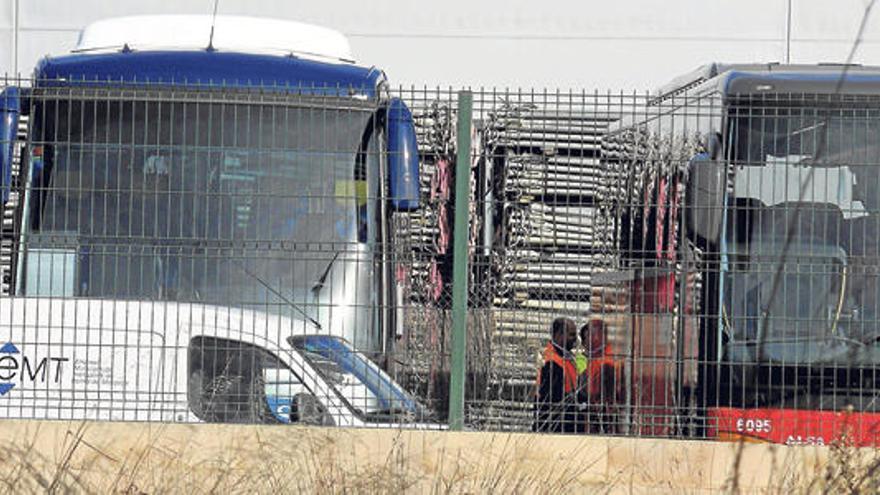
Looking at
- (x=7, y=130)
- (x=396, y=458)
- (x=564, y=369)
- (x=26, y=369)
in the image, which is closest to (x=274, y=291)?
(x=396, y=458)

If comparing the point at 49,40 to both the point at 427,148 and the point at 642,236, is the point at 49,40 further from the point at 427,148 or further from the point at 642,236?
the point at 642,236

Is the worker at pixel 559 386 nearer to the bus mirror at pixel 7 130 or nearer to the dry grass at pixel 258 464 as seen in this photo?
the dry grass at pixel 258 464

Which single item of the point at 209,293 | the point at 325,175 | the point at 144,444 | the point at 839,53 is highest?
the point at 839,53

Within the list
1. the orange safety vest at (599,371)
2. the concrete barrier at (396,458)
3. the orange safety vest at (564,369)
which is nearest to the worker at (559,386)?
the orange safety vest at (564,369)

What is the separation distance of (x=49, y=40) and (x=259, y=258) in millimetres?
10220

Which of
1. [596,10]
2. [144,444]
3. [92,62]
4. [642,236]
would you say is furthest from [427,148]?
[596,10]

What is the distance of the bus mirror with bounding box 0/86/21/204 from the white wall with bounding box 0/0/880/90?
27.4ft

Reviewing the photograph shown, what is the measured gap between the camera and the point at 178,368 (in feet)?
36.3

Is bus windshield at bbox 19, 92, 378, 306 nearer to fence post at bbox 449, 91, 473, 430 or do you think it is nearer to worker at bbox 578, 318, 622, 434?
fence post at bbox 449, 91, 473, 430

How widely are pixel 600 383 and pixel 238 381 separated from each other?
2.11m

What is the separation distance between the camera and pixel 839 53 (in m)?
20.5

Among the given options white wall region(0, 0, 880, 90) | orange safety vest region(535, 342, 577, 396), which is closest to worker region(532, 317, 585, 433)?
orange safety vest region(535, 342, 577, 396)

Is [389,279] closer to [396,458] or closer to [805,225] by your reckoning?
[396,458]

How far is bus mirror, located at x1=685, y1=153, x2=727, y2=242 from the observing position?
37.0ft
